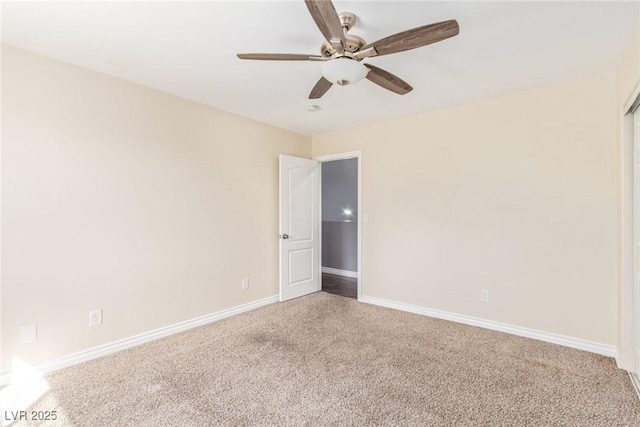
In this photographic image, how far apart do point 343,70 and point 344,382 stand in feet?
6.75

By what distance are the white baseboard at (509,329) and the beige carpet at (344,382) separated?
0.10m

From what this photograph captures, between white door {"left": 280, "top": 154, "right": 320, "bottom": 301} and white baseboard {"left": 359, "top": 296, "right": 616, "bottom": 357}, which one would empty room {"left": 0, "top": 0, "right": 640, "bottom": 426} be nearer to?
white baseboard {"left": 359, "top": 296, "right": 616, "bottom": 357}

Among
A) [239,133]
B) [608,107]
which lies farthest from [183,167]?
[608,107]

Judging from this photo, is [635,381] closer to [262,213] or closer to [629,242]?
[629,242]

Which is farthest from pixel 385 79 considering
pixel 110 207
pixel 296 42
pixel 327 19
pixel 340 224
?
pixel 340 224

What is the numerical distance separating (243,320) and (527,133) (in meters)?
3.46

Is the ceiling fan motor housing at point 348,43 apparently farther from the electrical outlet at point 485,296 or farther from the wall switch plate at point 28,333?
the wall switch plate at point 28,333

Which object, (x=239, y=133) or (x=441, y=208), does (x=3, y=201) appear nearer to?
(x=239, y=133)

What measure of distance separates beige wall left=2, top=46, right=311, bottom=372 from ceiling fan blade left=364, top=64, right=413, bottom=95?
6.51 ft

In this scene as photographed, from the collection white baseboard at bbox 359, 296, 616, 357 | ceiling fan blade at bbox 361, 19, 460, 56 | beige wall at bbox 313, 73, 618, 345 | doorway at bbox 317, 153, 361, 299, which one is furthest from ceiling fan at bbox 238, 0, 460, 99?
doorway at bbox 317, 153, 361, 299

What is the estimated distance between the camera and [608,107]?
249cm

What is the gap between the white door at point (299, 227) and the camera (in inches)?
159

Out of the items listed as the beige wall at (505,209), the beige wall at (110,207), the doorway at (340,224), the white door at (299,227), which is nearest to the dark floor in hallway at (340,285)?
the doorway at (340,224)

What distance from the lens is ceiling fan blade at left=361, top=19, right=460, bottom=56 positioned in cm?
150
